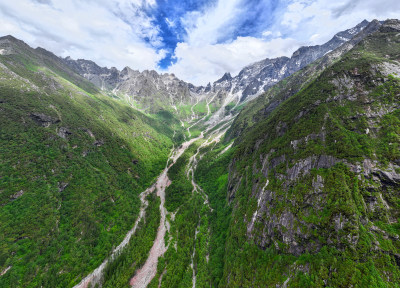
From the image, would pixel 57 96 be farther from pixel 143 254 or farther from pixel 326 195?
pixel 326 195

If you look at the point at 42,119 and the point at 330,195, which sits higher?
the point at 330,195

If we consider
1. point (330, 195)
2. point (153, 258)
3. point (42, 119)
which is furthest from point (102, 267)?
point (42, 119)

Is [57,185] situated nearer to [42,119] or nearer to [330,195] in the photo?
[42,119]

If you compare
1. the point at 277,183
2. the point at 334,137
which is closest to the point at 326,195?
the point at 277,183

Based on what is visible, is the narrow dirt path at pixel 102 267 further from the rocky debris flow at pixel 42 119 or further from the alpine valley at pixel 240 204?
the rocky debris flow at pixel 42 119

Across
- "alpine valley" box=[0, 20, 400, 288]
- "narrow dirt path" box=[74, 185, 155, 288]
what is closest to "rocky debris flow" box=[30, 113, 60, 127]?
"alpine valley" box=[0, 20, 400, 288]

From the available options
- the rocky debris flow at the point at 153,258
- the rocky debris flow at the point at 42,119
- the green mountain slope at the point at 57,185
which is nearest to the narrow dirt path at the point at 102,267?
the green mountain slope at the point at 57,185
